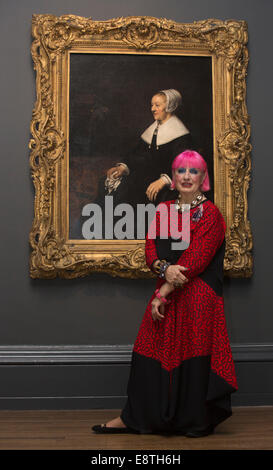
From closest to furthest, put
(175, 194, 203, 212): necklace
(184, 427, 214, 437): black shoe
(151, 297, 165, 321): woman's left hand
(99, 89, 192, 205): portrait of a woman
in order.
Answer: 1. (184, 427, 214, 437): black shoe
2. (151, 297, 165, 321): woman's left hand
3. (175, 194, 203, 212): necklace
4. (99, 89, 192, 205): portrait of a woman

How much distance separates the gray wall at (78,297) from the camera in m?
4.20

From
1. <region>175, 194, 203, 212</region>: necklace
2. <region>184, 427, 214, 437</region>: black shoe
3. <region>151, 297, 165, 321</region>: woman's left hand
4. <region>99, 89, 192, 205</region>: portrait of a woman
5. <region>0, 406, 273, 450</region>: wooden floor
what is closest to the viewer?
<region>0, 406, 273, 450</region>: wooden floor

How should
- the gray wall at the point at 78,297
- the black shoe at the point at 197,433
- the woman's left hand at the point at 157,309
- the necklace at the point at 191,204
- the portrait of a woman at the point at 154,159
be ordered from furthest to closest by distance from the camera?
the portrait of a woman at the point at 154,159 → the gray wall at the point at 78,297 → the necklace at the point at 191,204 → the woman's left hand at the point at 157,309 → the black shoe at the point at 197,433

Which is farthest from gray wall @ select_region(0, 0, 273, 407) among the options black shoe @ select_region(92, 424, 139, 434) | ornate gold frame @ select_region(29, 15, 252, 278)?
black shoe @ select_region(92, 424, 139, 434)

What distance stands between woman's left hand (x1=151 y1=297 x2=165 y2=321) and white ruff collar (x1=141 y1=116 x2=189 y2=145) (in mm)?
1433

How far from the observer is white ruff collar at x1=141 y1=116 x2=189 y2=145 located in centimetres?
436

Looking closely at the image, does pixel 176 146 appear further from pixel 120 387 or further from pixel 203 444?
pixel 203 444

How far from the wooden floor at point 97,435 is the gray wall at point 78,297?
0.25 meters

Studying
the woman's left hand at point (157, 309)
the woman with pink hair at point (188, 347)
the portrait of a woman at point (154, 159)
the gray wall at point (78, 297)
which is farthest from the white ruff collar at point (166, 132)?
the woman's left hand at point (157, 309)

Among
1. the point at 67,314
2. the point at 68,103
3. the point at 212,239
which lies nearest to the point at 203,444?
the point at 212,239

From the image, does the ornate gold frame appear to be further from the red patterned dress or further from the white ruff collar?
the red patterned dress

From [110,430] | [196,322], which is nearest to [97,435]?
[110,430]

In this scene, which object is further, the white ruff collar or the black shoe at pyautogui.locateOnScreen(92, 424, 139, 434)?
the white ruff collar

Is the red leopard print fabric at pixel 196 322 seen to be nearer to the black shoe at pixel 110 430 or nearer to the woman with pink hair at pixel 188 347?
the woman with pink hair at pixel 188 347
